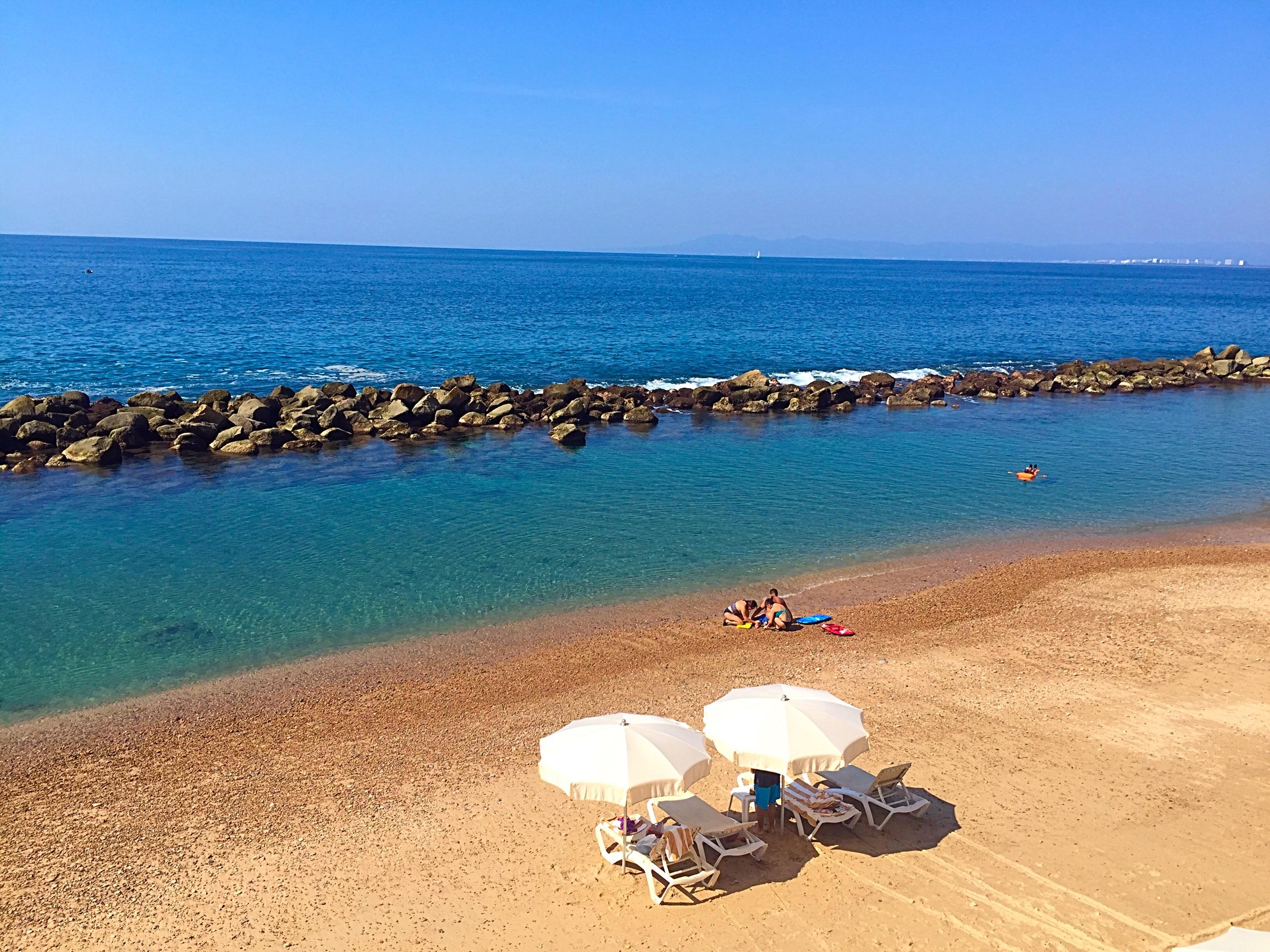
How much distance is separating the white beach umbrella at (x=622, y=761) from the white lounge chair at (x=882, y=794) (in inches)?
97.7

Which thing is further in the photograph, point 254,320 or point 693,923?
point 254,320

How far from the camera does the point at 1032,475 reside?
32.8m

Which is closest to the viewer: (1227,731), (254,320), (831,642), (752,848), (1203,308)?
(752,848)

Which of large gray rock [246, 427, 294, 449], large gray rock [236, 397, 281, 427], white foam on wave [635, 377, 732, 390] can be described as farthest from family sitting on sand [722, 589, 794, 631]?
white foam on wave [635, 377, 732, 390]

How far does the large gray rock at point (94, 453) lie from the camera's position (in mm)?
32781

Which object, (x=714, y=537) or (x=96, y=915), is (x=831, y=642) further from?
(x=96, y=915)

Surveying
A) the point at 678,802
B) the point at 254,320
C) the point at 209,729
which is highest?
the point at 254,320

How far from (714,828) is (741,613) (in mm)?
8791

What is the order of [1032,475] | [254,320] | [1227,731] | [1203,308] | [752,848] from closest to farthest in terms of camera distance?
1. [752,848]
2. [1227,731]
3. [1032,475]
4. [254,320]
5. [1203,308]

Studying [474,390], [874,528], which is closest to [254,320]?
[474,390]

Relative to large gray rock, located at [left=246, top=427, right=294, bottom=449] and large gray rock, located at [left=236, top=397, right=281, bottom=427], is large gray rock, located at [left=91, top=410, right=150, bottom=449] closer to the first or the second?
large gray rock, located at [left=236, top=397, right=281, bottom=427]

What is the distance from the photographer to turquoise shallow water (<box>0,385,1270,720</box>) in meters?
19.4

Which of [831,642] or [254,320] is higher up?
[254,320]

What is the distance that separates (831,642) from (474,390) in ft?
100
